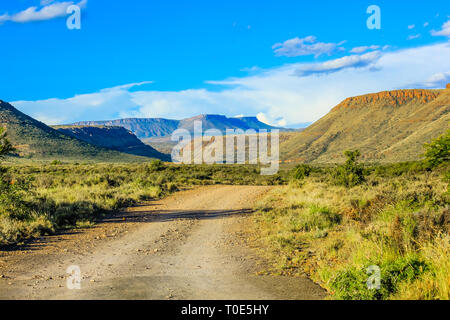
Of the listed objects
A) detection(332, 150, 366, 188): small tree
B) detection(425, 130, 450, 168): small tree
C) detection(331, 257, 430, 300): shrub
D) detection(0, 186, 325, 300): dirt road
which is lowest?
detection(0, 186, 325, 300): dirt road

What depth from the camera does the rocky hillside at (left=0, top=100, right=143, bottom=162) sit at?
8000cm

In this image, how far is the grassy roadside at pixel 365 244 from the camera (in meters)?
4.52

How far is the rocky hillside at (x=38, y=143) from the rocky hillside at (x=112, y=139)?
49.6m

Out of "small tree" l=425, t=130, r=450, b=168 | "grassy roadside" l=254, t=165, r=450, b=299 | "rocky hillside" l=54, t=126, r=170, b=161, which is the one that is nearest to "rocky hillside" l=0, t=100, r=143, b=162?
"rocky hillside" l=54, t=126, r=170, b=161

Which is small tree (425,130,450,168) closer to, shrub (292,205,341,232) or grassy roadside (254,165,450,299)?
grassy roadside (254,165,450,299)

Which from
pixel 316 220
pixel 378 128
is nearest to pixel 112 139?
pixel 378 128

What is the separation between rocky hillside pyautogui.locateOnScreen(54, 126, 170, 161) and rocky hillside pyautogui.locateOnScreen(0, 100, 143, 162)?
49609 millimetres

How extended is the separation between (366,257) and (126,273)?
431 centimetres

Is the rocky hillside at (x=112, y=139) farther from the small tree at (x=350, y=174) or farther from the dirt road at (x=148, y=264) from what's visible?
the dirt road at (x=148, y=264)

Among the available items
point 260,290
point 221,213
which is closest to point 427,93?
point 221,213

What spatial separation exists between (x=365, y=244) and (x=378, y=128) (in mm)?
85564

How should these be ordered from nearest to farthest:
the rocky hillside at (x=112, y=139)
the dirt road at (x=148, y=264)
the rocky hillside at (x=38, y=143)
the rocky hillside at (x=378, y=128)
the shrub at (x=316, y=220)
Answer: the dirt road at (x=148, y=264) → the shrub at (x=316, y=220) → the rocky hillside at (x=378, y=128) → the rocky hillside at (x=38, y=143) → the rocky hillside at (x=112, y=139)

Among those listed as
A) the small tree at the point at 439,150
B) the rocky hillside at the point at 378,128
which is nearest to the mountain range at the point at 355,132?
the rocky hillside at the point at 378,128
